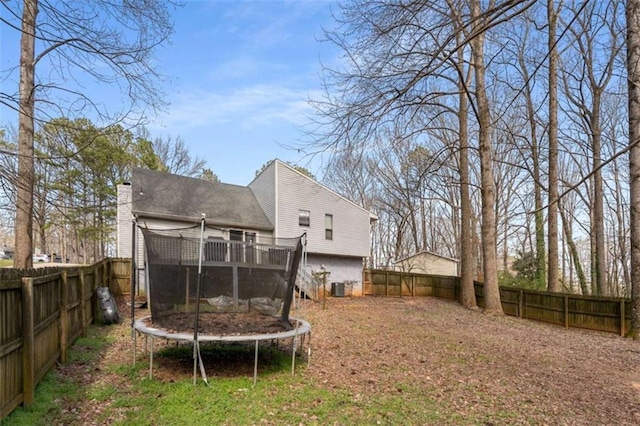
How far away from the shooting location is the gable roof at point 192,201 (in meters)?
15.3

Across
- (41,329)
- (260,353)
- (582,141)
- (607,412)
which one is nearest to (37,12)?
(41,329)

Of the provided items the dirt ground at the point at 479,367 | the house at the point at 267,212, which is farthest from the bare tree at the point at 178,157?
the dirt ground at the point at 479,367

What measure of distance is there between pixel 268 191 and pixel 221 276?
1264 cm

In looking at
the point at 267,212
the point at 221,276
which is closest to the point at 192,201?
the point at 267,212

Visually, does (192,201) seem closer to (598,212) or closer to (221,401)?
(221,401)

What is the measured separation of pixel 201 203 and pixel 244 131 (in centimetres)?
545

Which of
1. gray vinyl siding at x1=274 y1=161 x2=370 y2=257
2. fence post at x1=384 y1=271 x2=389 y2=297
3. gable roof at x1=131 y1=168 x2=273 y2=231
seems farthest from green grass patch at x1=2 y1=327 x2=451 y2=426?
fence post at x1=384 y1=271 x2=389 y2=297

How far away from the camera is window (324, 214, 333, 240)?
A: 764 inches

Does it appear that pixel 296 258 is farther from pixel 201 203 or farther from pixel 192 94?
pixel 201 203

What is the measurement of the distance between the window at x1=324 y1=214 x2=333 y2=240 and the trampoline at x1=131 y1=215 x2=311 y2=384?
1291 cm

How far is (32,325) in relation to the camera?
4152mm

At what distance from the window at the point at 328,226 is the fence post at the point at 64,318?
13800 mm

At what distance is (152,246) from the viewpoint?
20.0 ft

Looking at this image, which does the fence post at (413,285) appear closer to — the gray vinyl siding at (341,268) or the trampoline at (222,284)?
the gray vinyl siding at (341,268)
